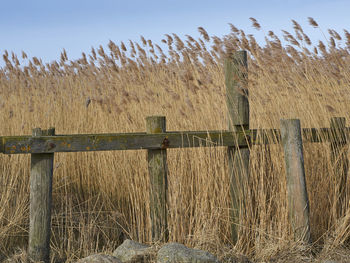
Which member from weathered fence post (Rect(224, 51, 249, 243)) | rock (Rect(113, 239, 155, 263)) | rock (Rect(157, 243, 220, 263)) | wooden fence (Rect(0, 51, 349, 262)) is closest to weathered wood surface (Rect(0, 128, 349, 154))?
wooden fence (Rect(0, 51, 349, 262))

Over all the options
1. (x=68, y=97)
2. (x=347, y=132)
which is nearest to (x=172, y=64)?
(x=68, y=97)

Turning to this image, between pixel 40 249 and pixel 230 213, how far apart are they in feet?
5.86

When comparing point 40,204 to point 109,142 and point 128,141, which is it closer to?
point 109,142

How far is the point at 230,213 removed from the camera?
14.5ft

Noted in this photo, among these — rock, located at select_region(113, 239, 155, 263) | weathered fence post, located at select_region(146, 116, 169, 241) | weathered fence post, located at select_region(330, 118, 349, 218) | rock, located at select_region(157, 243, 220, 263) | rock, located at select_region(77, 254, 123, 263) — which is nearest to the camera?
rock, located at select_region(157, 243, 220, 263)

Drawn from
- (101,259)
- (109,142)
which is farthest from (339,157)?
(101,259)

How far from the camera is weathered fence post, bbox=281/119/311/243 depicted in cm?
433

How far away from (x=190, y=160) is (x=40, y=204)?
62.1 inches

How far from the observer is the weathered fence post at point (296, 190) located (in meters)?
4.33

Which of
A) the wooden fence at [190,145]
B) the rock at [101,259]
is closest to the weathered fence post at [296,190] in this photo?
the wooden fence at [190,145]

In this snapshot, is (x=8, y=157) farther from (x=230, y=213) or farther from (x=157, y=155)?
(x=230, y=213)

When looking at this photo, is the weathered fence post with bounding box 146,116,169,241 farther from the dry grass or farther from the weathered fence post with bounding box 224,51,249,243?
the weathered fence post with bounding box 224,51,249,243

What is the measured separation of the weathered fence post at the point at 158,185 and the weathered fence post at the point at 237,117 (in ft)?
2.21

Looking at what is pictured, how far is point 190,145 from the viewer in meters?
4.21
